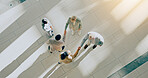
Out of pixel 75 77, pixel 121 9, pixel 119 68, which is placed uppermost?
pixel 121 9

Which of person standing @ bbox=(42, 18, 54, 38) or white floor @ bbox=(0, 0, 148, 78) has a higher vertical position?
person standing @ bbox=(42, 18, 54, 38)

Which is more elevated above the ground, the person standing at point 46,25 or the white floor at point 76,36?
the person standing at point 46,25

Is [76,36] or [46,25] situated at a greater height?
[46,25]

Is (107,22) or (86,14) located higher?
(86,14)

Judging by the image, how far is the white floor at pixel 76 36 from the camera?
526 cm

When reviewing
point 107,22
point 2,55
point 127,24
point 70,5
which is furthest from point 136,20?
point 2,55

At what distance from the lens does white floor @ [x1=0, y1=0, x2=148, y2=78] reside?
5262 millimetres

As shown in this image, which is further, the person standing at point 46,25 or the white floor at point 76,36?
the white floor at point 76,36

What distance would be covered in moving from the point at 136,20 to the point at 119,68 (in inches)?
71.9

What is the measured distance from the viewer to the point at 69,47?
17.9 feet

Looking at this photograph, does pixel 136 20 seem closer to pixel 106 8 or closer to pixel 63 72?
pixel 106 8

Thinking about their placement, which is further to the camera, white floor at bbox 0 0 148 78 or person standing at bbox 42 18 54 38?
white floor at bbox 0 0 148 78

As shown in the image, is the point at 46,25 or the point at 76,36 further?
the point at 76,36

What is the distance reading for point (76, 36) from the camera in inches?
219
